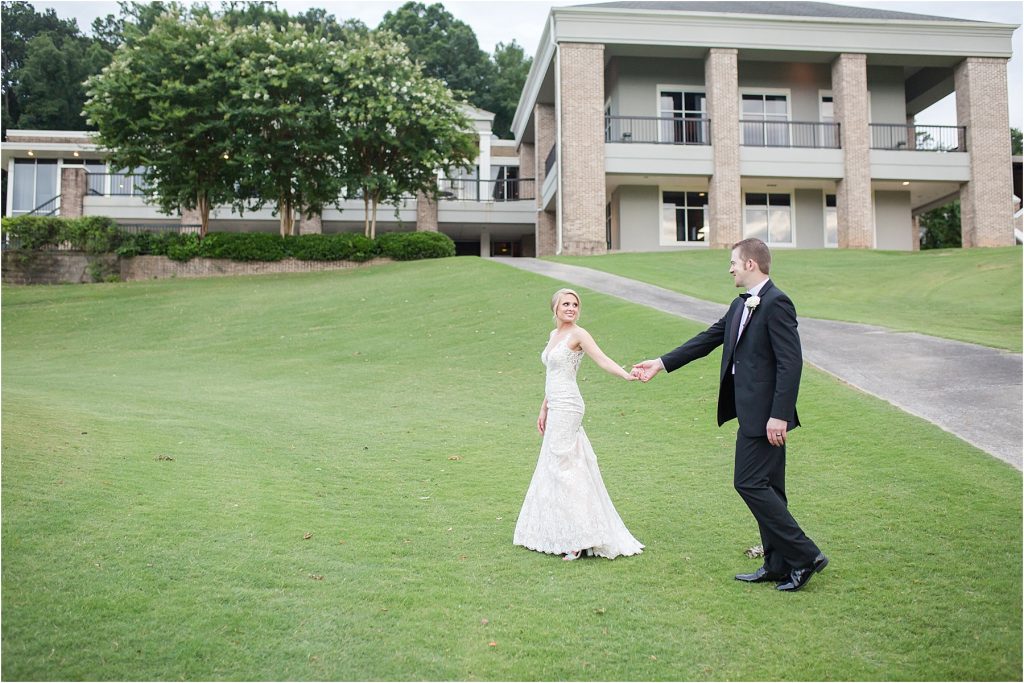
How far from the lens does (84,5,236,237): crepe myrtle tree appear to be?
29.2 meters

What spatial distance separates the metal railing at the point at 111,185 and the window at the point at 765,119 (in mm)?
30287

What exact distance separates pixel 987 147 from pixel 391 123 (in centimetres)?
2388

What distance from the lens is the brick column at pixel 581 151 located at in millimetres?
31594

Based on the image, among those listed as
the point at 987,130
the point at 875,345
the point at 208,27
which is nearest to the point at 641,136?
the point at 987,130

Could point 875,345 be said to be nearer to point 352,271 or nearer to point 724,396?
point 724,396

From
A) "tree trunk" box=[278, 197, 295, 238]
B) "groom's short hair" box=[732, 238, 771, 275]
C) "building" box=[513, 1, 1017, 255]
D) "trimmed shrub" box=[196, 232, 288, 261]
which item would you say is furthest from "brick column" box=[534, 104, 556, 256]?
"groom's short hair" box=[732, 238, 771, 275]

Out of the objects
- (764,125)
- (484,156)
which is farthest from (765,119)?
(484,156)

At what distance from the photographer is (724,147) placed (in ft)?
106

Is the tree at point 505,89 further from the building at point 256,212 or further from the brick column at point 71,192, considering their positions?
the brick column at point 71,192

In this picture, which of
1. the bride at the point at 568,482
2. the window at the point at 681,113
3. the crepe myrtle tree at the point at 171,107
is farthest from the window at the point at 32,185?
the bride at the point at 568,482

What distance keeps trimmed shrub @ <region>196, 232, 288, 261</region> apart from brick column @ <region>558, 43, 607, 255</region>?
1100 cm

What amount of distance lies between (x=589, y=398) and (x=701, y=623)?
7.42 meters

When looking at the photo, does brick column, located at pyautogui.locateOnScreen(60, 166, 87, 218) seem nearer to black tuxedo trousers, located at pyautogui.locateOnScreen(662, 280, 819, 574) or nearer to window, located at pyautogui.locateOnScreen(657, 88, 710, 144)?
window, located at pyautogui.locateOnScreen(657, 88, 710, 144)

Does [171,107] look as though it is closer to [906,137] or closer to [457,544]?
[457,544]
